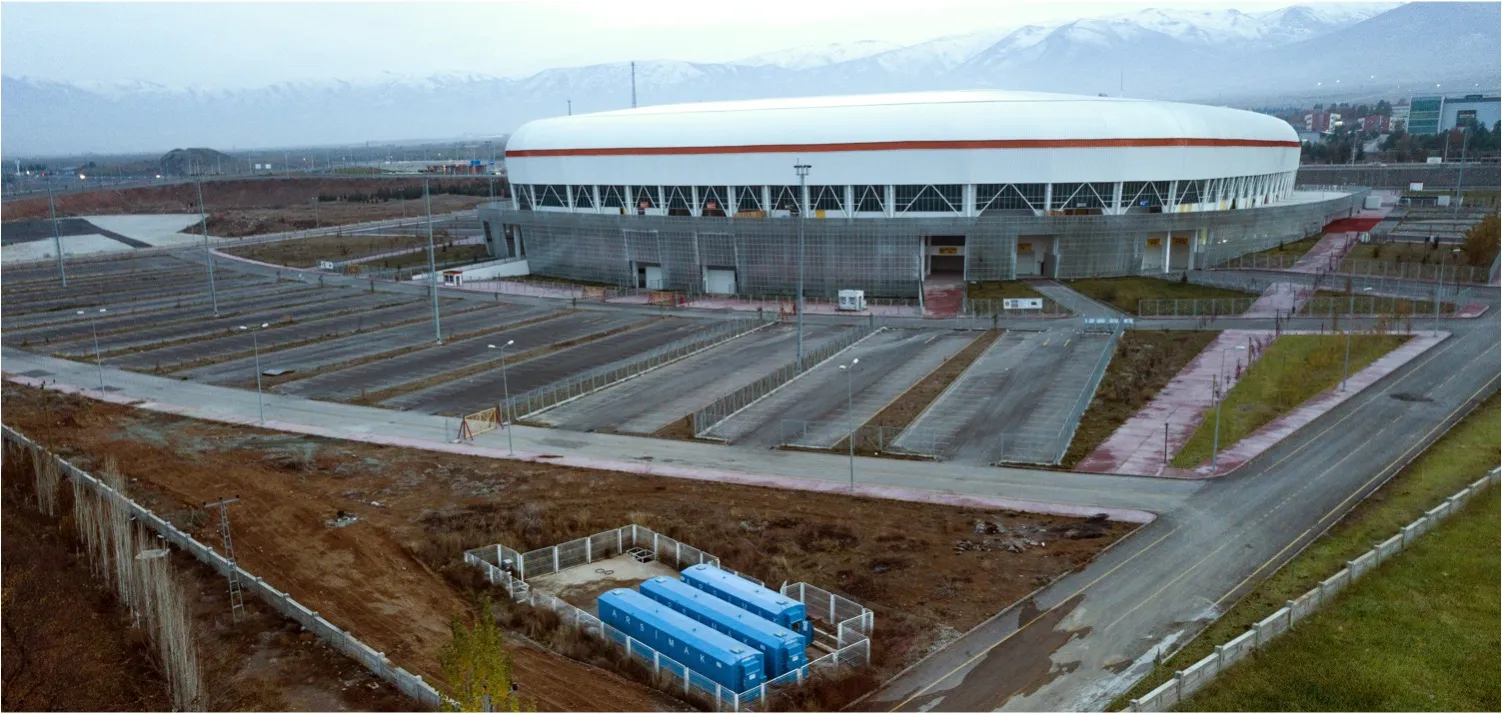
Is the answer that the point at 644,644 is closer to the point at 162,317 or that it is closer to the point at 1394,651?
the point at 1394,651

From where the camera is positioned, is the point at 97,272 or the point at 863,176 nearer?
the point at 863,176

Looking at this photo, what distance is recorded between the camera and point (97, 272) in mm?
103562

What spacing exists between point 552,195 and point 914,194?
37.6 metres

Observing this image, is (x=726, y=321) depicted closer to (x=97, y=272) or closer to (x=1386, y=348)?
(x=1386, y=348)

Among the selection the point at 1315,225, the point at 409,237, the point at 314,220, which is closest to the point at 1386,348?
the point at 1315,225

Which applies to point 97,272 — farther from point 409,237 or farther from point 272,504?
point 272,504

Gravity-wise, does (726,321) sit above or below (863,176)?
below

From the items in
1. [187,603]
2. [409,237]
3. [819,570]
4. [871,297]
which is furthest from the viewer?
[409,237]

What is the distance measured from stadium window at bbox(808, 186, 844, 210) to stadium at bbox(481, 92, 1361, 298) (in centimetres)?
14

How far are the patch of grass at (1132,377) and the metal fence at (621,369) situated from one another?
2323 centimetres

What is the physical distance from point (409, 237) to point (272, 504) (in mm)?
99524

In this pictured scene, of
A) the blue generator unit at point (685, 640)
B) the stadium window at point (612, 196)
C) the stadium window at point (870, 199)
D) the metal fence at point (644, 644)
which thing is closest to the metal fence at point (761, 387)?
the metal fence at point (644, 644)

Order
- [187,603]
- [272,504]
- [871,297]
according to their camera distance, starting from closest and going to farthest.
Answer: [187,603] → [272,504] → [871,297]

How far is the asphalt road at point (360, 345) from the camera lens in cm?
5598
